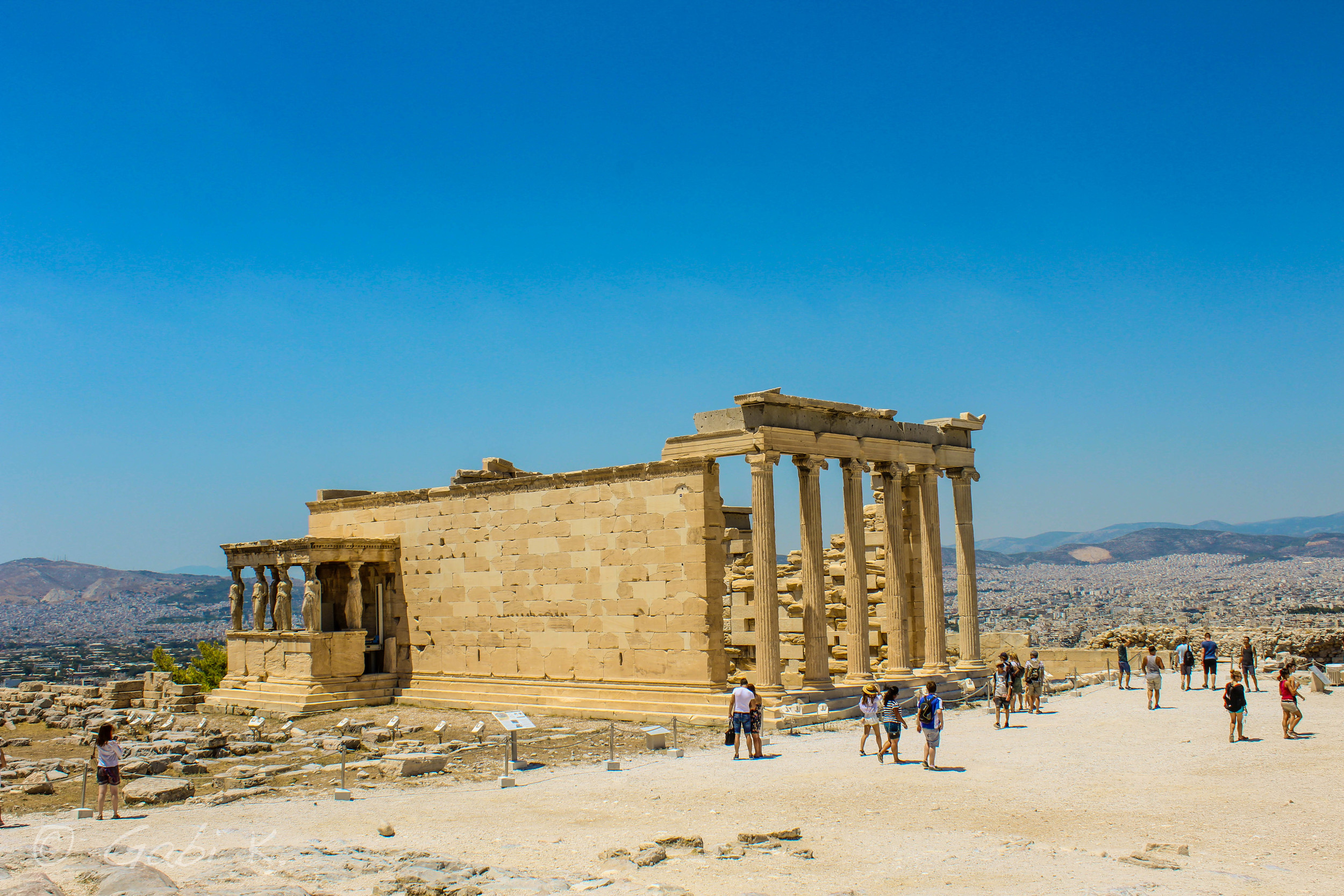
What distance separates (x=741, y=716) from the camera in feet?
59.5

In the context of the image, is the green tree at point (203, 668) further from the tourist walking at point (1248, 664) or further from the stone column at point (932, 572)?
the tourist walking at point (1248, 664)

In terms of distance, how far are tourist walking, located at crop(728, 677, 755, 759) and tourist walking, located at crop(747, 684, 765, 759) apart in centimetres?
4

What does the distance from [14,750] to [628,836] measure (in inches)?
687

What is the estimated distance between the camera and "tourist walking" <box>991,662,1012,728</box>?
21.0m

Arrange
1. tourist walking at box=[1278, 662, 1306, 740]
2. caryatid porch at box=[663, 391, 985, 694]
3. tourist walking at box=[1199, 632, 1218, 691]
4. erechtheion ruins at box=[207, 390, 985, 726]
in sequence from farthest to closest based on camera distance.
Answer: tourist walking at box=[1199, 632, 1218, 691]
erechtheion ruins at box=[207, 390, 985, 726]
caryatid porch at box=[663, 391, 985, 694]
tourist walking at box=[1278, 662, 1306, 740]

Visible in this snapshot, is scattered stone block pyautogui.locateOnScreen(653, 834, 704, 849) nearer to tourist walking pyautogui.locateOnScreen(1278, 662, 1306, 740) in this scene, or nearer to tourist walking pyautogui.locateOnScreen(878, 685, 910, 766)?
tourist walking pyautogui.locateOnScreen(878, 685, 910, 766)

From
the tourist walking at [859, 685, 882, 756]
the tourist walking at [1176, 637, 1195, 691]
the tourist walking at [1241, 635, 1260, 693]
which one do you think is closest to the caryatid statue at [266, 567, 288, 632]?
the tourist walking at [859, 685, 882, 756]

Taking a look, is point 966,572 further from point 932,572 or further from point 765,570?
point 765,570

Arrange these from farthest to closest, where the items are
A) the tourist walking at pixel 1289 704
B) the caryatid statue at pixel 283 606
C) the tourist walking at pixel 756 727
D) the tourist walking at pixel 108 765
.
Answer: the caryatid statue at pixel 283 606 < the tourist walking at pixel 1289 704 < the tourist walking at pixel 756 727 < the tourist walking at pixel 108 765

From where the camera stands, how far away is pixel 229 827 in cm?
1383

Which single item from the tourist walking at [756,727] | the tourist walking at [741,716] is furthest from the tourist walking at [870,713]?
the tourist walking at [741,716]

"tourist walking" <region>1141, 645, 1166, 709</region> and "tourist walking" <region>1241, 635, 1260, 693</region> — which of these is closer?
"tourist walking" <region>1141, 645, 1166, 709</region>

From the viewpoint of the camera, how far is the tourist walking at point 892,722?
16.8 m

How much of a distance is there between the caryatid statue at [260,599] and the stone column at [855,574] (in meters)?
15.0
